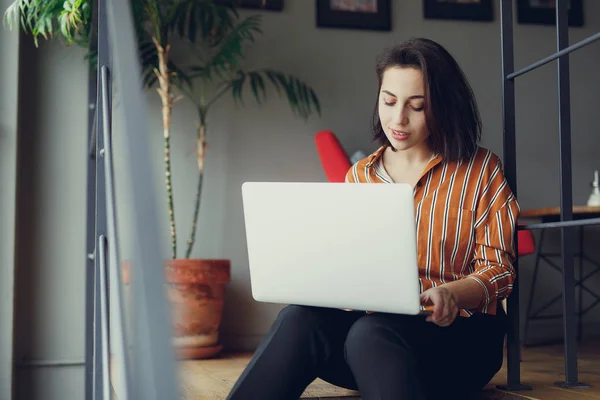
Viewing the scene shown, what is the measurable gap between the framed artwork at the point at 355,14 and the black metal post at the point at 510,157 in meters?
1.91

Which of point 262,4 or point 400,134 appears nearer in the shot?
point 400,134

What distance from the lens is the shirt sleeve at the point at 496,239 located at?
149cm

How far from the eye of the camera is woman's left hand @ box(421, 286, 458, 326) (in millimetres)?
1317

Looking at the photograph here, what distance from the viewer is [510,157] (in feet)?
5.68

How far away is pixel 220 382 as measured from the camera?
2145 mm

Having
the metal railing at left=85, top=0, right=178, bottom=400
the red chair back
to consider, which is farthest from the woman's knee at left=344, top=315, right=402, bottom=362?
the red chair back

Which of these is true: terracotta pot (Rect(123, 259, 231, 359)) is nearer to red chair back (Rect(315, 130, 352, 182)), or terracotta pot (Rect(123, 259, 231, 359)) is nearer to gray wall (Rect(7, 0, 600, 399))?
gray wall (Rect(7, 0, 600, 399))

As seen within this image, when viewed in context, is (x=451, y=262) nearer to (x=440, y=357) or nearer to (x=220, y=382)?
(x=440, y=357)

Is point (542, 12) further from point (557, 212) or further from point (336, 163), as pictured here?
point (336, 163)

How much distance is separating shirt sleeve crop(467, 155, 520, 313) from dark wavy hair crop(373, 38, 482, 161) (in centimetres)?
10

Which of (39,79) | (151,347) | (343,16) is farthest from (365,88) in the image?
(151,347)

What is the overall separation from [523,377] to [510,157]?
627mm

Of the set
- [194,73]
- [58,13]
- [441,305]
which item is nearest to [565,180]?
[441,305]

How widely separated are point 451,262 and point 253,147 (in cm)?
206
